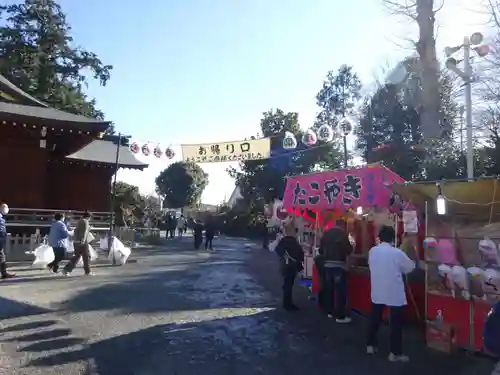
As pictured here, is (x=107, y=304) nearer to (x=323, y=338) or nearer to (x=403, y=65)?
(x=323, y=338)

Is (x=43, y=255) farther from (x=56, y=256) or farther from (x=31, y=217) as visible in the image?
(x=31, y=217)

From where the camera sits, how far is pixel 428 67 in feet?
51.4

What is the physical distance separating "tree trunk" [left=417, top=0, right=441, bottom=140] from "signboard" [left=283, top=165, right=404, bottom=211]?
27.7ft

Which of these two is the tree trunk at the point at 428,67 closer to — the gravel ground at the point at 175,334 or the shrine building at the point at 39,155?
the gravel ground at the point at 175,334

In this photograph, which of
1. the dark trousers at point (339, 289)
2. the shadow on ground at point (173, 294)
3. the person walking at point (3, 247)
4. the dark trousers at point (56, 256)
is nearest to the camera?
the dark trousers at point (339, 289)

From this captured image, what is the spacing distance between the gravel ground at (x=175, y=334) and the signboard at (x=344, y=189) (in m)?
1.96

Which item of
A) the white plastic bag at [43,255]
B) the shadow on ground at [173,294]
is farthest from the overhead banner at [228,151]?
the white plastic bag at [43,255]

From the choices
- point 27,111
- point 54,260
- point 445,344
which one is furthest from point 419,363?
point 27,111

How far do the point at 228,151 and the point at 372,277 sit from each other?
11.8 m

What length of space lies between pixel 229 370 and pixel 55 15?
2943 cm

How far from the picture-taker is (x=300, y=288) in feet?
35.8

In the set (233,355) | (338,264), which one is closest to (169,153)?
(338,264)

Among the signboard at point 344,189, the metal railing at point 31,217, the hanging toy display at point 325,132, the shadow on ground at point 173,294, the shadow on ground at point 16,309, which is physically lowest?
the shadow on ground at point 16,309

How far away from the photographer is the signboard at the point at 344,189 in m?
7.19
